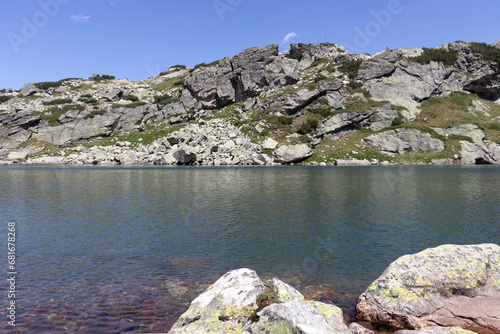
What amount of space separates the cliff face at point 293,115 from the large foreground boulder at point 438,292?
70335mm

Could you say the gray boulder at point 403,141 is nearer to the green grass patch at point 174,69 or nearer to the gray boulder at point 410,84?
the gray boulder at point 410,84

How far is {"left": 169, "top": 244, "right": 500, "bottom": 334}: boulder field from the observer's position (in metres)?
8.66

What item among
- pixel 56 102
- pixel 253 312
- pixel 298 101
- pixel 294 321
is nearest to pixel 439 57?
pixel 298 101

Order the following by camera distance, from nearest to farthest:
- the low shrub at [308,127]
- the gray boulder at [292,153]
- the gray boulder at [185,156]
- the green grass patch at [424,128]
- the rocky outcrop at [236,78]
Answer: the gray boulder at [292,153]
the green grass patch at [424,128]
the gray boulder at [185,156]
the low shrub at [308,127]
the rocky outcrop at [236,78]

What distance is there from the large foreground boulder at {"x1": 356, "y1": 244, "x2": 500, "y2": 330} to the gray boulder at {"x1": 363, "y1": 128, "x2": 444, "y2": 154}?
78.6 metres

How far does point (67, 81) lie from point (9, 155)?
86.3 m

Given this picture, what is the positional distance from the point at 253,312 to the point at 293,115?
306 ft

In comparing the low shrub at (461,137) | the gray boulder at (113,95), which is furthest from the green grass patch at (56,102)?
the low shrub at (461,137)

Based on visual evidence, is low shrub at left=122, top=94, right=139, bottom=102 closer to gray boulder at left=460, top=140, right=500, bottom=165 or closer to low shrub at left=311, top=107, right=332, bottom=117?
low shrub at left=311, top=107, right=332, bottom=117

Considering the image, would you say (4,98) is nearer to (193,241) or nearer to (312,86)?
(312,86)

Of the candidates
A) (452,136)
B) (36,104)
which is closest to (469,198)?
(452,136)

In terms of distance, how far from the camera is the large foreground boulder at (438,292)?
10.1m

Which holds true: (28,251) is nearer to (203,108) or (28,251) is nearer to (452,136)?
(452,136)

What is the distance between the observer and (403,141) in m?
84.4
